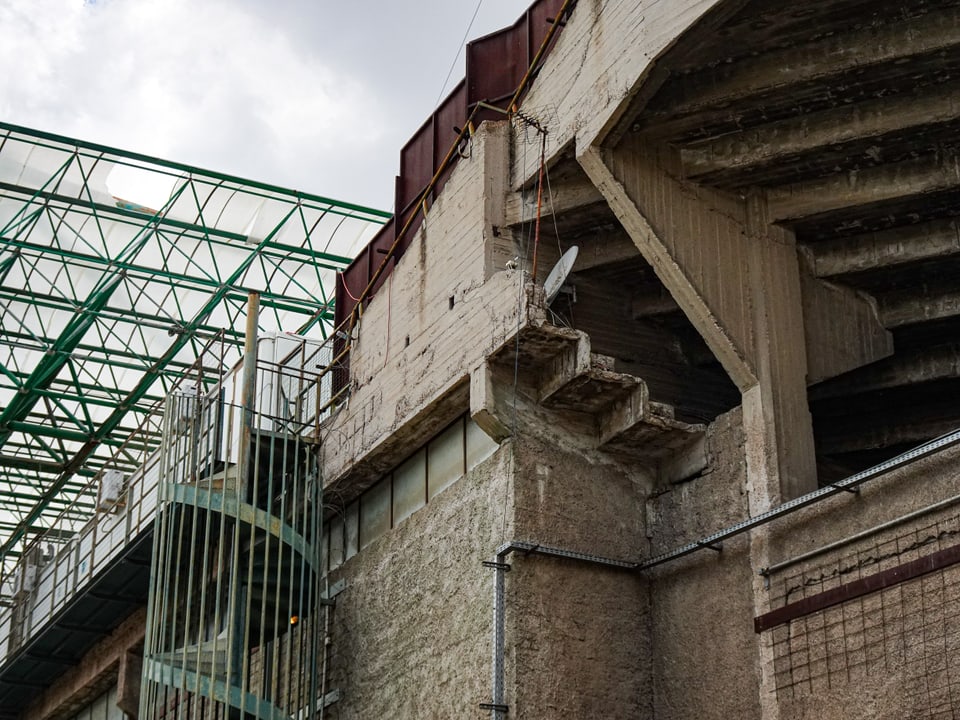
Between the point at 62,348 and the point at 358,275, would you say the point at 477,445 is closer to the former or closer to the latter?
the point at 358,275

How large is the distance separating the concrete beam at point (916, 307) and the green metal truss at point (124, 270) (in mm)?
13742

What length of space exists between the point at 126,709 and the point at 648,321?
39.4 ft

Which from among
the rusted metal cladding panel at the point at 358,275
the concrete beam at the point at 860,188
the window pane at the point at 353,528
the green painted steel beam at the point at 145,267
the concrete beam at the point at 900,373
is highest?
the green painted steel beam at the point at 145,267

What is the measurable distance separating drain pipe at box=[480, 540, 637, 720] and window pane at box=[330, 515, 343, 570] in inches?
194

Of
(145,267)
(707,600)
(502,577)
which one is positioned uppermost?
(145,267)

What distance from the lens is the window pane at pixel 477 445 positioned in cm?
1658

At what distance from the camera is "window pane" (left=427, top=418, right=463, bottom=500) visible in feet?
57.2

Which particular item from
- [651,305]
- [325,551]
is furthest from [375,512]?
[651,305]

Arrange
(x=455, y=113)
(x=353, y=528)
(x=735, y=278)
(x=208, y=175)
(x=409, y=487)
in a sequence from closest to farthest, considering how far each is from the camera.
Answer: (x=735, y=278)
(x=409, y=487)
(x=455, y=113)
(x=353, y=528)
(x=208, y=175)

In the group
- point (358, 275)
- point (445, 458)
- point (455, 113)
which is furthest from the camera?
point (358, 275)

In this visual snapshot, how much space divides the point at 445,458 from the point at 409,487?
95cm

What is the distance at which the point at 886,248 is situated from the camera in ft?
53.3

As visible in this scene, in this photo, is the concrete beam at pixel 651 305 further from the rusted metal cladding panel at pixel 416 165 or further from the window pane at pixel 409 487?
the rusted metal cladding panel at pixel 416 165

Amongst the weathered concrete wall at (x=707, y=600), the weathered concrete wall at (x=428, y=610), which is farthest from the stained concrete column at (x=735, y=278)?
the weathered concrete wall at (x=428, y=610)
